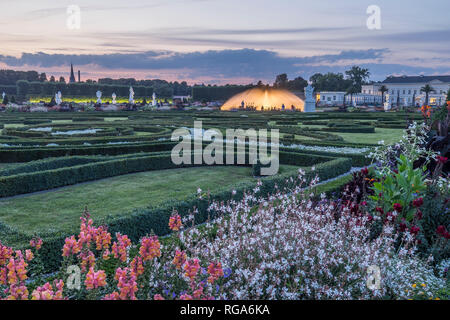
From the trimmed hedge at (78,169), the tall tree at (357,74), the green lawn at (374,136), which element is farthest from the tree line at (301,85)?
the trimmed hedge at (78,169)

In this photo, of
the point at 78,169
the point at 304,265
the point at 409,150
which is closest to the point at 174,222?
the point at 304,265

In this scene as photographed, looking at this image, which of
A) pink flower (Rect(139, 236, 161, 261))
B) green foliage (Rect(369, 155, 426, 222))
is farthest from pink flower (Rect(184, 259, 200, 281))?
green foliage (Rect(369, 155, 426, 222))

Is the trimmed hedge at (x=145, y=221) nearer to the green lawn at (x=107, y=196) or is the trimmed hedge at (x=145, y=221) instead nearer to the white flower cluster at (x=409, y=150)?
the green lawn at (x=107, y=196)

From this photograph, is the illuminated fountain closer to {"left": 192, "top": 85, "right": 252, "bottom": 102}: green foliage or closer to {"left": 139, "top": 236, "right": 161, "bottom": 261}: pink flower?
{"left": 192, "top": 85, "right": 252, "bottom": 102}: green foliage

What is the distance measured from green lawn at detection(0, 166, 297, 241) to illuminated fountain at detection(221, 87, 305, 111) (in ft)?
142

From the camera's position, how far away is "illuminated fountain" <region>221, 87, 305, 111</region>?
54.0 metres

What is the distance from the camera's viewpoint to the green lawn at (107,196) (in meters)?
6.57

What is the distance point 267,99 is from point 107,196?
51.0 meters

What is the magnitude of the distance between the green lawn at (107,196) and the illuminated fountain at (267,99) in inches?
1700

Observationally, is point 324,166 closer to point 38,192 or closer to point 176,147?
point 176,147

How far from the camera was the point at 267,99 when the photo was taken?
5744 centimetres

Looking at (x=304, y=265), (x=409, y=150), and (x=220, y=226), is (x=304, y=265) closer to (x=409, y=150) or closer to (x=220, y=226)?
(x=220, y=226)

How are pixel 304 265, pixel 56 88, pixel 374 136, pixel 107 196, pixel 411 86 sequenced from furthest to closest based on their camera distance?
pixel 411 86 < pixel 56 88 < pixel 374 136 < pixel 107 196 < pixel 304 265
